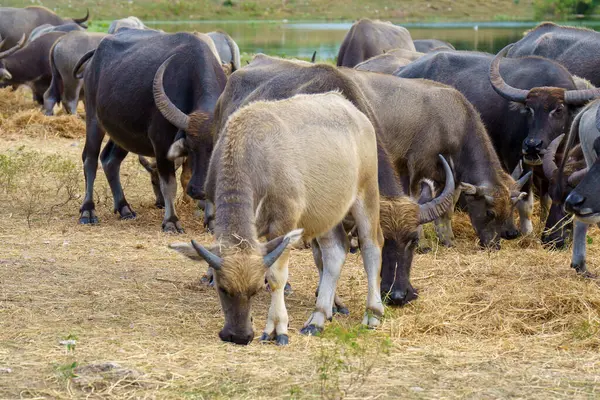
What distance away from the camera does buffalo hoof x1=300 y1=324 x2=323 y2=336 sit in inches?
258

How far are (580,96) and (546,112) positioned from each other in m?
0.36

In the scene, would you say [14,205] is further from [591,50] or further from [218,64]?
[591,50]

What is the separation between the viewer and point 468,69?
11.7 m

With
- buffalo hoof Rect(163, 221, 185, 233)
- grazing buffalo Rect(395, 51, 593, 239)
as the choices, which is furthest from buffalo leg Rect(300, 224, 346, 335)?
grazing buffalo Rect(395, 51, 593, 239)

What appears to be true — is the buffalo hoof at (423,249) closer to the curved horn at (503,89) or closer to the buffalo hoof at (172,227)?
the curved horn at (503,89)

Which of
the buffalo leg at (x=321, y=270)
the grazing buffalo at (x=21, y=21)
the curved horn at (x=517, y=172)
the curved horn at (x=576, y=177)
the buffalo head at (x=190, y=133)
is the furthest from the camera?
the grazing buffalo at (x=21, y=21)

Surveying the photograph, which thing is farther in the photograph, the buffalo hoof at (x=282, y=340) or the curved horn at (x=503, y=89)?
the curved horn at (x=503, y=89)

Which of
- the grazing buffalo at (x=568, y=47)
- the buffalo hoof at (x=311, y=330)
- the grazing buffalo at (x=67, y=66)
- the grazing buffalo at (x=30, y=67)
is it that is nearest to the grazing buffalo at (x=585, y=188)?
the buffalo hoof at (x=311, y=330)

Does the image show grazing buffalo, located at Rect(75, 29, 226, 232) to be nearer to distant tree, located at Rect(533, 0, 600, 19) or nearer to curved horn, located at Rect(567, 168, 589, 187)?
curved horn, located at Rect(567, 168, 589, 187)

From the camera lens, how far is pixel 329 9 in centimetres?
6556

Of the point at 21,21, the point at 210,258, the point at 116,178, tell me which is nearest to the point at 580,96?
the point at 116,178

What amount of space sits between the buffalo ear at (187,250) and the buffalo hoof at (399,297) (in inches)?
A: 68.1

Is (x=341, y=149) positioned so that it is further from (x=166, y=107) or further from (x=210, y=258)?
(x=166, y=107)

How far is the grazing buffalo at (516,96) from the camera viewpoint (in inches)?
400
